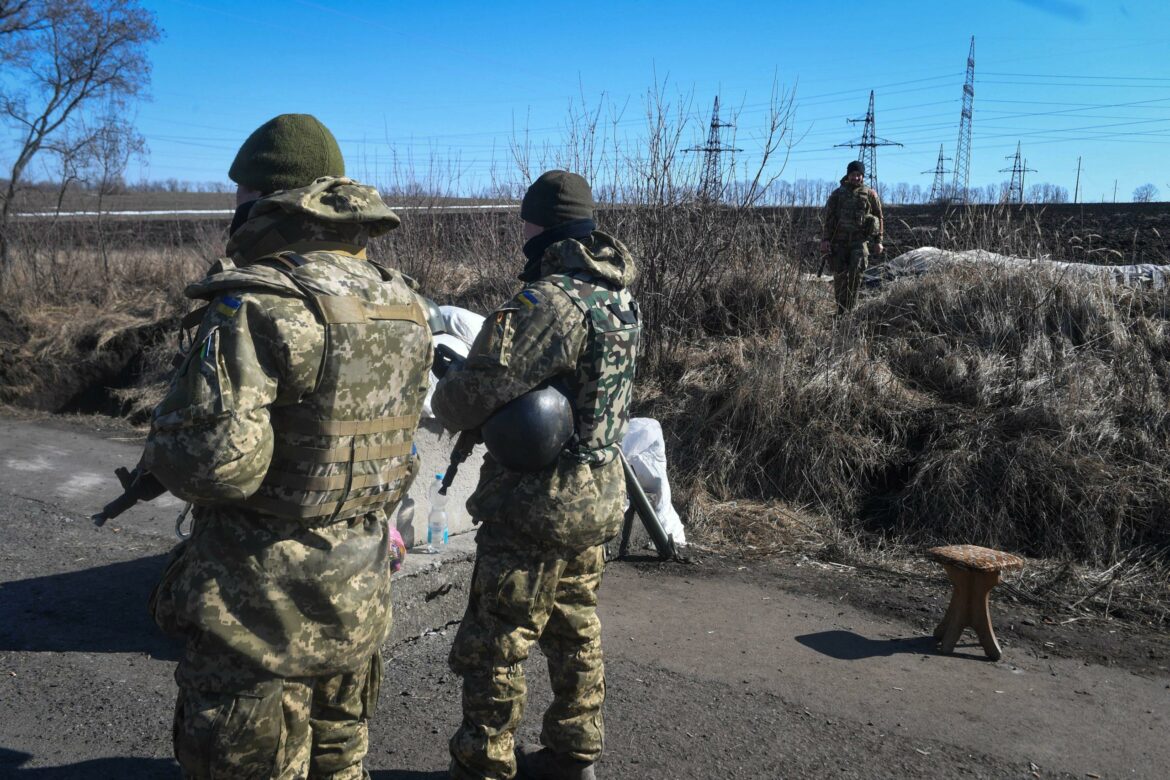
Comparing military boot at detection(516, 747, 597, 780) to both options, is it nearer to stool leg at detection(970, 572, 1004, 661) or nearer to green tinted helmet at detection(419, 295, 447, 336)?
green tinted helmet at detection(419, 295, 447, 336)

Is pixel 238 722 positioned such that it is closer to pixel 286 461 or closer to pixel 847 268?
pixel 286 461

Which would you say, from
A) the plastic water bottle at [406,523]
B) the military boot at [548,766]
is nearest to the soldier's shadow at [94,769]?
the military boot at [548,766]

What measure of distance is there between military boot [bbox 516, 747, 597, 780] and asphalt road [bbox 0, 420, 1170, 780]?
21cm

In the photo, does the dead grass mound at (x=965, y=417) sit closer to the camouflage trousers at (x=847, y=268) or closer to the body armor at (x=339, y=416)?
the camouflage trousers at (x=847, y=268)

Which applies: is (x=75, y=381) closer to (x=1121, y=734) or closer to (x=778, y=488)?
(x=778, y=488)

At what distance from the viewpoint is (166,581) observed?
2168mm

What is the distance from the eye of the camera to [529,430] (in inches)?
105

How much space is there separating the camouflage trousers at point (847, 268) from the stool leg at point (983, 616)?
4.44 m

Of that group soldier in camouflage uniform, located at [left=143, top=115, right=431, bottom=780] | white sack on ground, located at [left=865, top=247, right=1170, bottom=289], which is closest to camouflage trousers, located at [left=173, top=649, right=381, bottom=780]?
soldier in camouflage uniform, located at [left=143, top=115, right=431, bottom=780]

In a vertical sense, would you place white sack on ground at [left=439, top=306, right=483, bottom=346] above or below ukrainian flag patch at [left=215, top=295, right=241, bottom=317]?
below

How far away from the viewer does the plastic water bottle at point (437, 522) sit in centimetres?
461

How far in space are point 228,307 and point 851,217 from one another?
8294 millimetres

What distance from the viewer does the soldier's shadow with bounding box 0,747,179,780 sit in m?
2.96

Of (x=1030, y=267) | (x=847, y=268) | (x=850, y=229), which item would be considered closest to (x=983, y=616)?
(x=1030, y=267)
